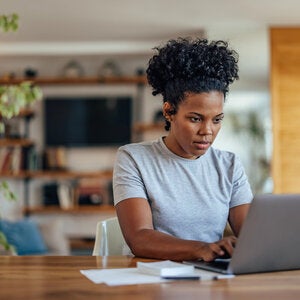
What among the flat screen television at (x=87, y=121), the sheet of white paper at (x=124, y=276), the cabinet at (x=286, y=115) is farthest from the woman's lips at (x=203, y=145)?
the flat screen television at (x=87, y=121)

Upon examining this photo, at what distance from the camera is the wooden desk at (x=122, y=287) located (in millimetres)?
1272

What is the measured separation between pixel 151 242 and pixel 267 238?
1.16 feet

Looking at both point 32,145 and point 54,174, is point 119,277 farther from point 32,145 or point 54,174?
point 32,145

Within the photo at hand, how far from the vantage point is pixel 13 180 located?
8.12m

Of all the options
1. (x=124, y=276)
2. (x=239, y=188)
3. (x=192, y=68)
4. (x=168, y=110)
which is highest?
(x=192, y=68)

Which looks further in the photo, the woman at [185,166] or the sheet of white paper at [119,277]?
the woman at [185,166]

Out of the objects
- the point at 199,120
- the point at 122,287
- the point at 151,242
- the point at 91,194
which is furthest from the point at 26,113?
the point at 122,287

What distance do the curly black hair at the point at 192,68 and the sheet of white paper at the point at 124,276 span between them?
59 cm

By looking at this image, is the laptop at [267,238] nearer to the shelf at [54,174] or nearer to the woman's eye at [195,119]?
the woman's eye at [195,119]

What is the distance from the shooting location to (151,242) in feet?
5.78

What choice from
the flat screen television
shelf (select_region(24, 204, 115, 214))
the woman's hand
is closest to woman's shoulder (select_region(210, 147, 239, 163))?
the woman's hand

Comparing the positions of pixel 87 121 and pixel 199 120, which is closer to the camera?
pixel 199 120

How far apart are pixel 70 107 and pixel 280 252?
671 centimetres

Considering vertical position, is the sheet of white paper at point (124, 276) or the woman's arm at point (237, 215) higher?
the woman's arm at point (237, 215)
